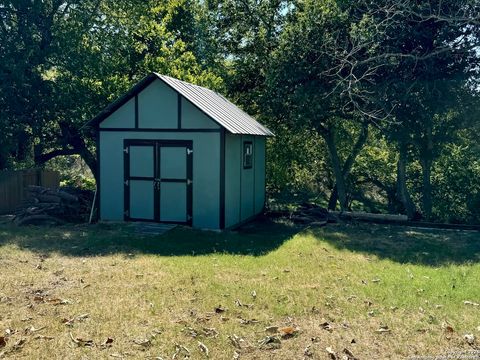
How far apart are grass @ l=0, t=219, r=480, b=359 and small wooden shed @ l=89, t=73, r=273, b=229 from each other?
1.34 meters

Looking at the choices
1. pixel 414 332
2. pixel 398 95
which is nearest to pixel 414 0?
pixel 398 95

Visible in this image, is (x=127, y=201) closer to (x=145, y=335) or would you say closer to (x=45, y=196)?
(x=45, y=196)

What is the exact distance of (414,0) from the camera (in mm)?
12328

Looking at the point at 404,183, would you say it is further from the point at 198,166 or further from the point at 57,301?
the point at 57,301

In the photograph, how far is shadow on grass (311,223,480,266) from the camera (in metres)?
9.02

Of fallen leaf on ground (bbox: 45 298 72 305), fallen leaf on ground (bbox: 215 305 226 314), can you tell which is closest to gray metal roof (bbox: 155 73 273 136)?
fallen leaf on ground (bbox: 215 305 226 314)

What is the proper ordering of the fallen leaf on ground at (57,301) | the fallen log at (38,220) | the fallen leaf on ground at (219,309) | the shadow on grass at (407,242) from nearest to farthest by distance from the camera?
the fallen leaf on ground at (219,309)
the fallen leaf on ground at (57,301)
the shadow on grass at (407,242)
the fallen log at (38,220)

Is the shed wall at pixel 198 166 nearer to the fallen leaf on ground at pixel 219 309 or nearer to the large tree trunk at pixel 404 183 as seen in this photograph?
the fallen leaf on ground at pixel 219 309

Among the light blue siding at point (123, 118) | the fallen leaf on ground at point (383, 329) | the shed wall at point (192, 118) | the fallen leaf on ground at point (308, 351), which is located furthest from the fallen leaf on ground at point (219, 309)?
the light blue siding at point (123, 118)

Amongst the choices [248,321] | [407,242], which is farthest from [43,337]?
[407,242]

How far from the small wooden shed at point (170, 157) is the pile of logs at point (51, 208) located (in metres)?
1.21

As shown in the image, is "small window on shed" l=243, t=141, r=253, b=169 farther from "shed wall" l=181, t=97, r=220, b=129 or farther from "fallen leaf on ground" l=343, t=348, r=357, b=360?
"fallen leaf on ground" l=343, t=348, r=357, b=360

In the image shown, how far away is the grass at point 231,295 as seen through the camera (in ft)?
15.5

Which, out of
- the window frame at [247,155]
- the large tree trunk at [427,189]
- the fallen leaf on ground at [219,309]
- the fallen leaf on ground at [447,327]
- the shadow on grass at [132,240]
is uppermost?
the window frame at [247,155]
